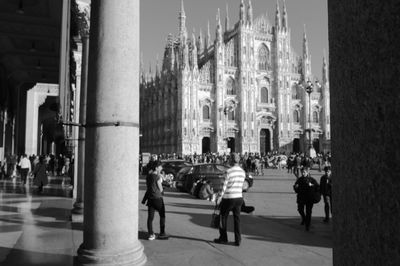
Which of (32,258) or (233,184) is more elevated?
(233,184)

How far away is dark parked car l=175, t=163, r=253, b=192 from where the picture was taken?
14.7m

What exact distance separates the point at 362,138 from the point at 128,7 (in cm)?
343

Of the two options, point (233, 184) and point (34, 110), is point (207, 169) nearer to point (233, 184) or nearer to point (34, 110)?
point (233, 184)

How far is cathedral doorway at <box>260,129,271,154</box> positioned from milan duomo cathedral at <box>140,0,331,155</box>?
6cm

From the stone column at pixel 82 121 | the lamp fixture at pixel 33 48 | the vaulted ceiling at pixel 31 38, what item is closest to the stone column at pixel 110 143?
the stone column at pixel 82 121

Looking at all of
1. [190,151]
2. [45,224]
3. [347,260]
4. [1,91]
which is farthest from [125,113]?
[190,151]

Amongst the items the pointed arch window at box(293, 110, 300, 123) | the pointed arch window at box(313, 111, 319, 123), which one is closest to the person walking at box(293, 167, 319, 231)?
the pointed arch window at box(293, 110, 300, 123)

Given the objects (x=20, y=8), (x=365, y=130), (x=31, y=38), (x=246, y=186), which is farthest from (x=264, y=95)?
(x=365, y=130)

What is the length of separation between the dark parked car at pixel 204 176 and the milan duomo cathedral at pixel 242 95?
31781 mm

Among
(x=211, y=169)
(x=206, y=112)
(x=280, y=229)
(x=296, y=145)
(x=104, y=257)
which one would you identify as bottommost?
(x=280, y=229)

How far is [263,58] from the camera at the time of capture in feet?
181

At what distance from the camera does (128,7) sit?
381cm

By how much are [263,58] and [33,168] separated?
42.7 m

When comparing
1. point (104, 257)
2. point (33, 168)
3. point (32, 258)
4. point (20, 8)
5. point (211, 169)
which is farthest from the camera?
point (33, 168)
